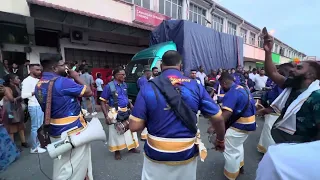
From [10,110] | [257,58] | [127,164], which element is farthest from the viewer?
[257,58]

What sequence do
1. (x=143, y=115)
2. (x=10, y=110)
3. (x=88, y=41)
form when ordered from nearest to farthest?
Answer: 1. (x=143, y=115)
2. (x=10, y=110)
3. (x=88, y=41)

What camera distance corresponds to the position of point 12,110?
4.19 metres

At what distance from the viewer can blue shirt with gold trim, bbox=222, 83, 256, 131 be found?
2.86m

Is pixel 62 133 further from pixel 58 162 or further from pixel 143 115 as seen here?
pixel 143 115

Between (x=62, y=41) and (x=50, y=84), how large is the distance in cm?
780

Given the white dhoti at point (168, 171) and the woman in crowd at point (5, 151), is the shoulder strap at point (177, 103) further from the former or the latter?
the woman in crowd at point (5, 151)

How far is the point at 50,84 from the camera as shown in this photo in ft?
7.83

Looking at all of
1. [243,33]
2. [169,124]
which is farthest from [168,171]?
[243,33]

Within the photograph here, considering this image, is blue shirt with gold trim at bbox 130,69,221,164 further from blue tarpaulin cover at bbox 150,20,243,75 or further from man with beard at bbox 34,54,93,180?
blue tarpaulin cover at bbox 150,20,243,75

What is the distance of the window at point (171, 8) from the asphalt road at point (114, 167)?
10529mm

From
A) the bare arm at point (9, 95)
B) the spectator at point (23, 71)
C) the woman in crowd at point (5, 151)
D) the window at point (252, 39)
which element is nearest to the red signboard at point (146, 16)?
the spectator at point (23, 71)

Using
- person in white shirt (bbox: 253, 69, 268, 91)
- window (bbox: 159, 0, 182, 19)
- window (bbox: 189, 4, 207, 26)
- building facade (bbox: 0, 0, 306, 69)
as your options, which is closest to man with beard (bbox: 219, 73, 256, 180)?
person in white shirt (bbox: 253, 69, 268, 91)

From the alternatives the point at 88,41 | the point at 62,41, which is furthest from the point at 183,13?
the point at 62,41

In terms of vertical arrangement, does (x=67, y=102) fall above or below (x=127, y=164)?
above
